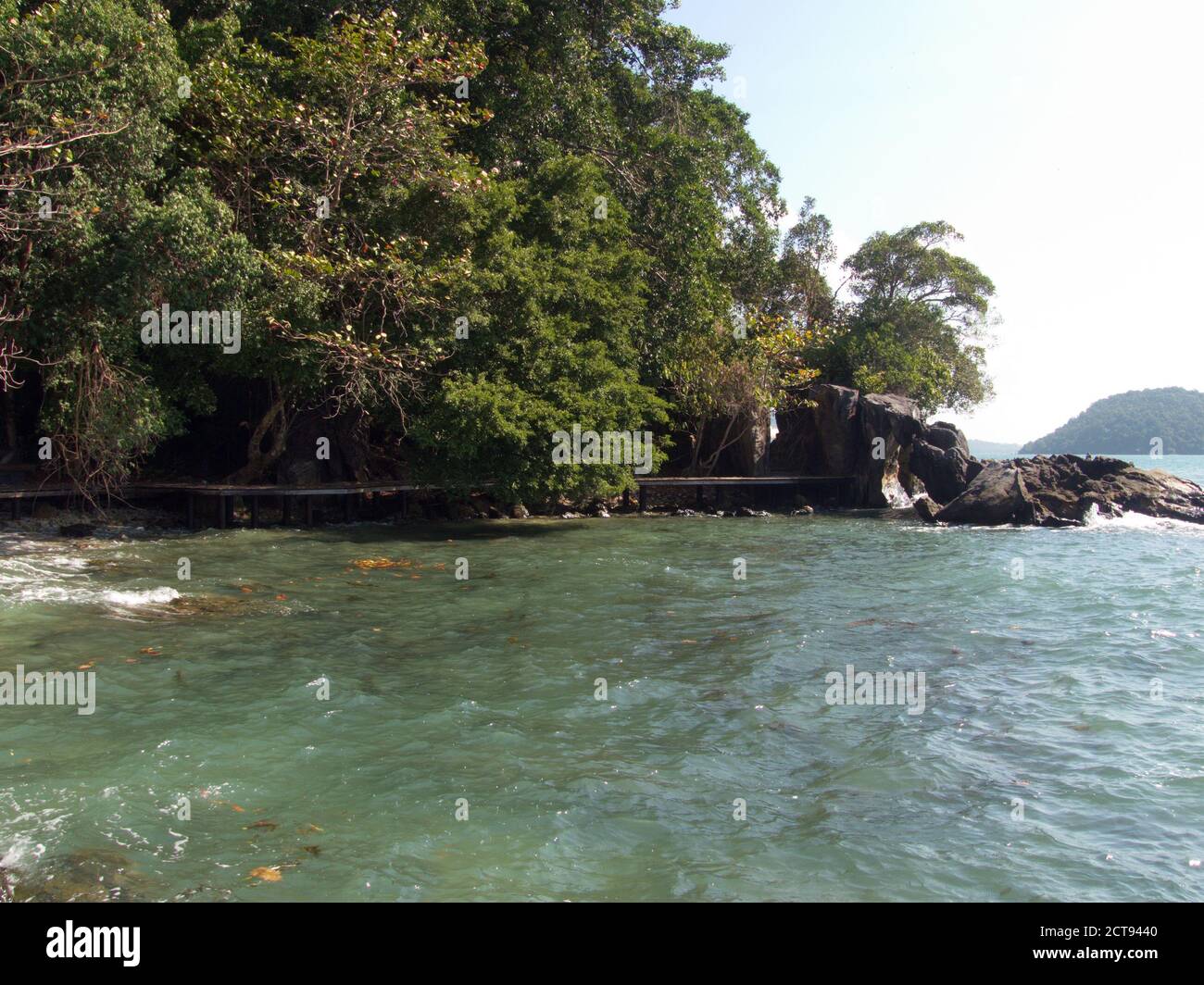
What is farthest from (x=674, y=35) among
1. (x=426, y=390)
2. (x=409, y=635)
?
(x=409, y=635)

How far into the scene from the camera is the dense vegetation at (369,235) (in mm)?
16844

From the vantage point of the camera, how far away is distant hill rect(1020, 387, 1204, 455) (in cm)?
12719

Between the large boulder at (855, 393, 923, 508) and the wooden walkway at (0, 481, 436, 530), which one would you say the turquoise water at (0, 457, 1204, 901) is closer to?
the wooden walkway at (0, 481, 436, 530)

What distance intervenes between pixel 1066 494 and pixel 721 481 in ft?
35.7

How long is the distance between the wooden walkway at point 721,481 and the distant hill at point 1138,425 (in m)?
105

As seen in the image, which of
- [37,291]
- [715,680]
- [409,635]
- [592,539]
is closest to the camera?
[715,680]

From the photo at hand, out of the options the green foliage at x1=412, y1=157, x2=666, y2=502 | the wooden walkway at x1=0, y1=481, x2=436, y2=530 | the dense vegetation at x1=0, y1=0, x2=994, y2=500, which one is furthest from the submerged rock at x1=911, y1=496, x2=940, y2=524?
the wooden walkway at x1=0, y1=481, x2=436, y2=530

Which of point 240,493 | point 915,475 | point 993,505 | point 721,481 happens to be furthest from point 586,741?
point 915,475

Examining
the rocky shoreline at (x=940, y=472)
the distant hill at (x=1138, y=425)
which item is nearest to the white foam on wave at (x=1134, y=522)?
the rocky shoreline at (x=940, y=472)

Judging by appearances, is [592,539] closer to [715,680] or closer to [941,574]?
[941,574]

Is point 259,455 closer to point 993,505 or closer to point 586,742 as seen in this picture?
point 586,742

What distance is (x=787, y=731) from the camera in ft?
28.7

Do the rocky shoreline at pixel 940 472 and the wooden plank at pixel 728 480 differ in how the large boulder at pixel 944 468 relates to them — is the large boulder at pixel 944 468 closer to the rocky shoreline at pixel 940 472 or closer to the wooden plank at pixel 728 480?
the rocky shoreline at pixel 940 472
